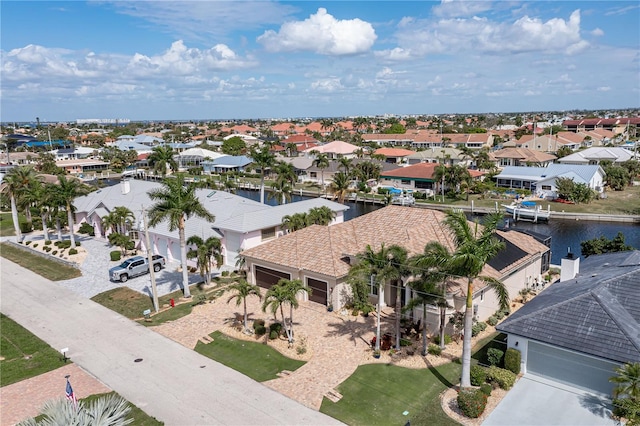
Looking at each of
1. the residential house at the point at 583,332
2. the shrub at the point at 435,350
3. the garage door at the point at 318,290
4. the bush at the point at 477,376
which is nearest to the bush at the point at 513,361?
the residential house at the point at 583,332

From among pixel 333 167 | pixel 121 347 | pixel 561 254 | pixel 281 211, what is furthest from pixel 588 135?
pixel 121 347

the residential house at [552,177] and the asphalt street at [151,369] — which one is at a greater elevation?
the residential house at [552,177]

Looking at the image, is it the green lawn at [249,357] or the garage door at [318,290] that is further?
the garage door at [318,290]

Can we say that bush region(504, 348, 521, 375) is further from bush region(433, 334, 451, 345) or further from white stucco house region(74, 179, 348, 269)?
white stucco house region(74, 179, 348, 269)

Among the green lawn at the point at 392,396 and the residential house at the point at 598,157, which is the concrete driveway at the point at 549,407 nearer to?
the green lawn at the point at 392,396

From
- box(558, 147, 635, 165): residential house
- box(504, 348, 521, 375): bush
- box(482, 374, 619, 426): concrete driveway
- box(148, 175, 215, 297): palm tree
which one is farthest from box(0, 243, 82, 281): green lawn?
box(558, 147, 635, 165): residential house

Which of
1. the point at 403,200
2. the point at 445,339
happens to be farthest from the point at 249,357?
the point at 403,200

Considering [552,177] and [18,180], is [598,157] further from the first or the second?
[18,180]
